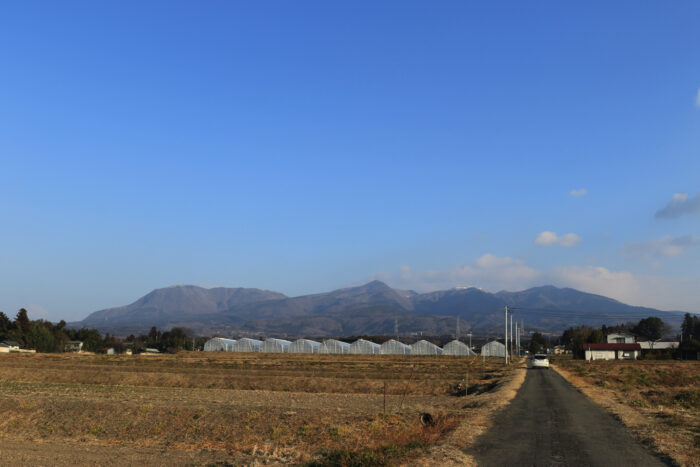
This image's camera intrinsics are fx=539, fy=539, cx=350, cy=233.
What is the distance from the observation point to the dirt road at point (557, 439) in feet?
51.3

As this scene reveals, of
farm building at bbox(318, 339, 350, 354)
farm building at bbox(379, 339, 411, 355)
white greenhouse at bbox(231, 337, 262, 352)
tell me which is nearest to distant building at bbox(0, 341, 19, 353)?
white greenhouse at bbox(231, 337, 262, 352)

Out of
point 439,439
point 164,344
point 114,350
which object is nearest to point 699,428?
point 439,439

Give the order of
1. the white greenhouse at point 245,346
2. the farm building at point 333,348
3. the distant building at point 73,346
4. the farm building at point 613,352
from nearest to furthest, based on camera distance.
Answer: the farm building at point 613,352 → the distant building at point 73,346 → the farm building at point 333,348 → the white greenhouse at point 245,346

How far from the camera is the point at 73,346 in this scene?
144875 millimetres

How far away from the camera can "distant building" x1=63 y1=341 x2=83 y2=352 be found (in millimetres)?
140600

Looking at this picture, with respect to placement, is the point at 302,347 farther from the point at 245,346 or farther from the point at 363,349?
the point at 245,346

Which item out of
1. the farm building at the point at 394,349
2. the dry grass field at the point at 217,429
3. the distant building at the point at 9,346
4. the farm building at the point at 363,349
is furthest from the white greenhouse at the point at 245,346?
the dry grass field at the point at 217,429

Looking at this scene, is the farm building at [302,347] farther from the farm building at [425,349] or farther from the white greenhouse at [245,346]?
the farm building at [425,349]

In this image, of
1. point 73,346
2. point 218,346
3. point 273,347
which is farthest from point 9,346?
point 273,347

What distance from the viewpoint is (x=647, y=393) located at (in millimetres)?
38781

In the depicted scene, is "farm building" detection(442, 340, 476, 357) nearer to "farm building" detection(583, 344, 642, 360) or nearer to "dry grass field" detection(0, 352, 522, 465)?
"farm building" detection(583, 344, 642, 360)

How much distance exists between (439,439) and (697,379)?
46.9 m

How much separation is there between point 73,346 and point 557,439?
152 metres

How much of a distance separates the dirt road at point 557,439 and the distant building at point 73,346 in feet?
459
